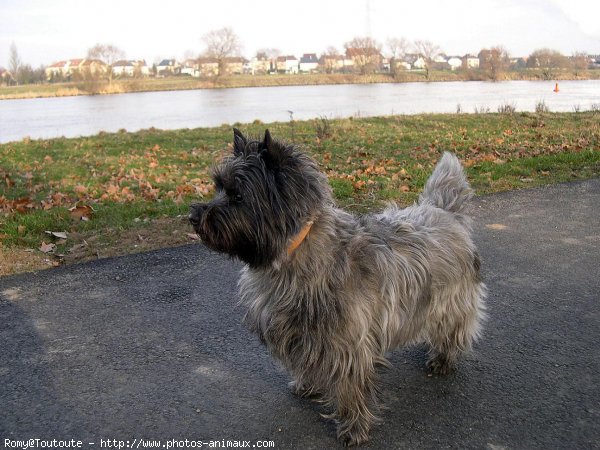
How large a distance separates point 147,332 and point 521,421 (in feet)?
10.4

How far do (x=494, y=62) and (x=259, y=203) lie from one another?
62422mm

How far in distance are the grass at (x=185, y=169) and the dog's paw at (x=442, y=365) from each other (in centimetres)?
216

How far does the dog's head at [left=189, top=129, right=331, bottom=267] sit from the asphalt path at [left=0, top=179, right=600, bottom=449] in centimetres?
129

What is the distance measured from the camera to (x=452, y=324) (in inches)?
166

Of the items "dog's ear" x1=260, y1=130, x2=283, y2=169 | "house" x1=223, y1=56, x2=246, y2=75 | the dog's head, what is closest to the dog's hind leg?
the dog's head

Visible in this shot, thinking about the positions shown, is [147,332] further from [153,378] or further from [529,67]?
[529,67]

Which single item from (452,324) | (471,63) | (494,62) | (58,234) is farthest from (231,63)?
(452,324)

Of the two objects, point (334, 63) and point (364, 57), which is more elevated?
point (334, 63)

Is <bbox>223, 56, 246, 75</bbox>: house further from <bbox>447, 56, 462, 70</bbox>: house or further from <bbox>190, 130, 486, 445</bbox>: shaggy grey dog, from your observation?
<bbox>190, 130, 486, 445</bbox>: shaggy grey dog

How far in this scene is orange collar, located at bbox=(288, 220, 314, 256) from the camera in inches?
133

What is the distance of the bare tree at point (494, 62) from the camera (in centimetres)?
5894

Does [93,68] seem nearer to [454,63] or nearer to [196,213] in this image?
[196,213]

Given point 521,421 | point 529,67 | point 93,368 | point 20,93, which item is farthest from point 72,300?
point 529,67

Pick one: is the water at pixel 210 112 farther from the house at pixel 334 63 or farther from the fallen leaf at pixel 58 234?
the house at pixel 334 63
